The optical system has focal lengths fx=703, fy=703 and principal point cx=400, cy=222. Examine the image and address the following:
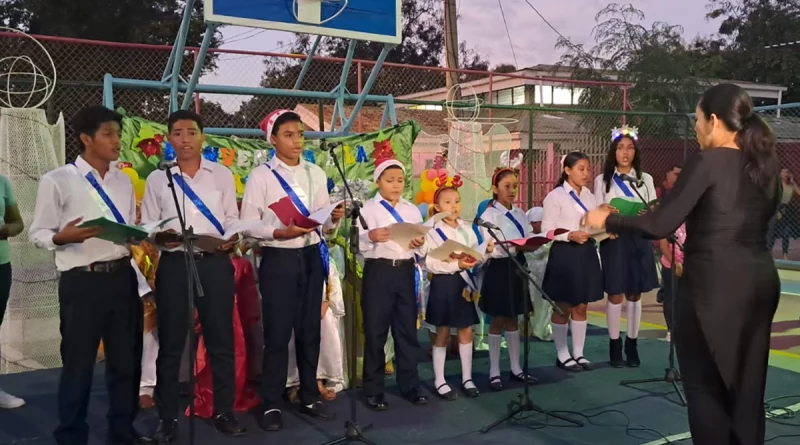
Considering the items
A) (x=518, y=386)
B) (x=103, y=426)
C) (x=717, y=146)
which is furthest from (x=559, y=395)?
(x=103, y=426)

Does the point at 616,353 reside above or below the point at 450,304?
below

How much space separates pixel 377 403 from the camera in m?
4.79

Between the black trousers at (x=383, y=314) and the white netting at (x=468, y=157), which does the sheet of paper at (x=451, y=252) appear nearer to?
the black trousers at (x=383, y=314)

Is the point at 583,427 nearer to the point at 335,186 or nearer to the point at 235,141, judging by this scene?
the point at 335,186

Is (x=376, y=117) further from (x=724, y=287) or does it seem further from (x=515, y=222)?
(x=724, y=287)

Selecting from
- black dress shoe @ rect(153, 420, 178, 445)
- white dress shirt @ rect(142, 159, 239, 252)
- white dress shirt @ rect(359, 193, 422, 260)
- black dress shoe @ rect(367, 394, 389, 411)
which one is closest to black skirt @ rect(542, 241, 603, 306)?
white dress shirt @ rect(359, 193, 422, 260)

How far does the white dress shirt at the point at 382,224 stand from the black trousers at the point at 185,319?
3.32ft

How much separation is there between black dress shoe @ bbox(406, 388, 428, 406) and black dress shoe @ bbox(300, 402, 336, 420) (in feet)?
1.98

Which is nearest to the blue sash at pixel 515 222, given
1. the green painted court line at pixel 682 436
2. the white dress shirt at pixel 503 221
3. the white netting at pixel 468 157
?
the white dress shirt at pixel 503 221

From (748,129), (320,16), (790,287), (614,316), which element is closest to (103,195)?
(320,16)

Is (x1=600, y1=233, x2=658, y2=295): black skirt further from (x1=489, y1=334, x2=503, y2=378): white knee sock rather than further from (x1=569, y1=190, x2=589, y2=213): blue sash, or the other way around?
(x1=489, y1=334, x2=503, y2=378): white knee sock

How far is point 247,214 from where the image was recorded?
14.0 feet

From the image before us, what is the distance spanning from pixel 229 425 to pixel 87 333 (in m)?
1.07

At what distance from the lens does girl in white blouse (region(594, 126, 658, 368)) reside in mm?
5676
